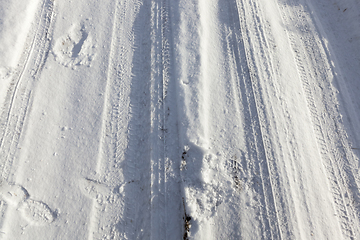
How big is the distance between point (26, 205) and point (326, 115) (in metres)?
3.59

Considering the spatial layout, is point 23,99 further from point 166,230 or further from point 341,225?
point 341,225

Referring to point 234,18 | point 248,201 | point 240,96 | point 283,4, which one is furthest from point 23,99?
point 283,4

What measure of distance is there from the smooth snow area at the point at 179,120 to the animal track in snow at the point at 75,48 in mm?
18

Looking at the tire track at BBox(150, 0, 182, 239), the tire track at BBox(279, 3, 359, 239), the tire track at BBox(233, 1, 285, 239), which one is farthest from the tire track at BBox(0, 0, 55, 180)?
the tire track at BBox(279, 3, 359, 239)

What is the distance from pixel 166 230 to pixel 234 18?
117 inches

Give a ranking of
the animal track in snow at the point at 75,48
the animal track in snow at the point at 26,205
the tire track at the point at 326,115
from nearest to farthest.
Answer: the animal track in snow at the point at 26,205 → the tire track at the point at 326,115 → the animal track in snow at the point at 75,48

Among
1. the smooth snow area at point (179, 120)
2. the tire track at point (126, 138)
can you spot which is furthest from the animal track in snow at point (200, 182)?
the tire track at point (126, 138)

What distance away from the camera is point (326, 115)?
2576 mm

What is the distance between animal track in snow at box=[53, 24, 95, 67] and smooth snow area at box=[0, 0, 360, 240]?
0.02 metres

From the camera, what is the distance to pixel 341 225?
6.91 feet

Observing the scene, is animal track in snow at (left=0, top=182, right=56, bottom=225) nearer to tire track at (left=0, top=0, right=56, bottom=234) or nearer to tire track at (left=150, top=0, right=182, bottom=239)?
tire track at (left=0, top=0, right=56, bottom=234)

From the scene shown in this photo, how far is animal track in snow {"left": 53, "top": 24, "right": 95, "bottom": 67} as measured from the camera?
2742mm

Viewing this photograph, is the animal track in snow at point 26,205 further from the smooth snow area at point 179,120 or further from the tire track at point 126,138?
the tire track at point 126,138

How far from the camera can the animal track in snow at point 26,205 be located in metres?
2.03
